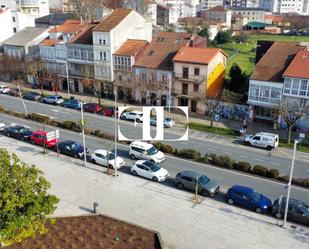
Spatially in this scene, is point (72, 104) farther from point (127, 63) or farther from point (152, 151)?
point (152, 151)

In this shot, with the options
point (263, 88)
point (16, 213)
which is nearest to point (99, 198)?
point (16, 213)

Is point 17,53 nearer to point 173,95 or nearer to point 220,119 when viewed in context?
point 173,95

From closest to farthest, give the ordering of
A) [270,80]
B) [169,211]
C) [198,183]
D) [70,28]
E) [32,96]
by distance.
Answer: [169,211], [198,183], [270,80], [32,96], [70,28]

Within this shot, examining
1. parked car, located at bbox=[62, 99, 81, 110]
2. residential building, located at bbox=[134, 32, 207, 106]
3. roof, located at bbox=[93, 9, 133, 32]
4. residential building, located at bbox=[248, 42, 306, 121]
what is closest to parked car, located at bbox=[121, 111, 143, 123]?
residential building, located at bbox=[134, 32, 207, 106]

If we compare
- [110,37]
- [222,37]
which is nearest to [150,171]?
[110,37]

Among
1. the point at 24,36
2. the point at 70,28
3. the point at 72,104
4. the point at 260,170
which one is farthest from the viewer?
the point at 24,36

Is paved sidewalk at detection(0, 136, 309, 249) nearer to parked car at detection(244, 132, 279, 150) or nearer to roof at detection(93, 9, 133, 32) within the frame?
parked car at detection(244, 132, 279, 150)

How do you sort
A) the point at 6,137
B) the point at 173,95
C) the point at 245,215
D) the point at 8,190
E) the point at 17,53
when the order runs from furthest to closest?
1. the point at 17,53
2. the point at 173,95
3. the point at 6,137
4. the point at 245,215
5. the point at 8,190
